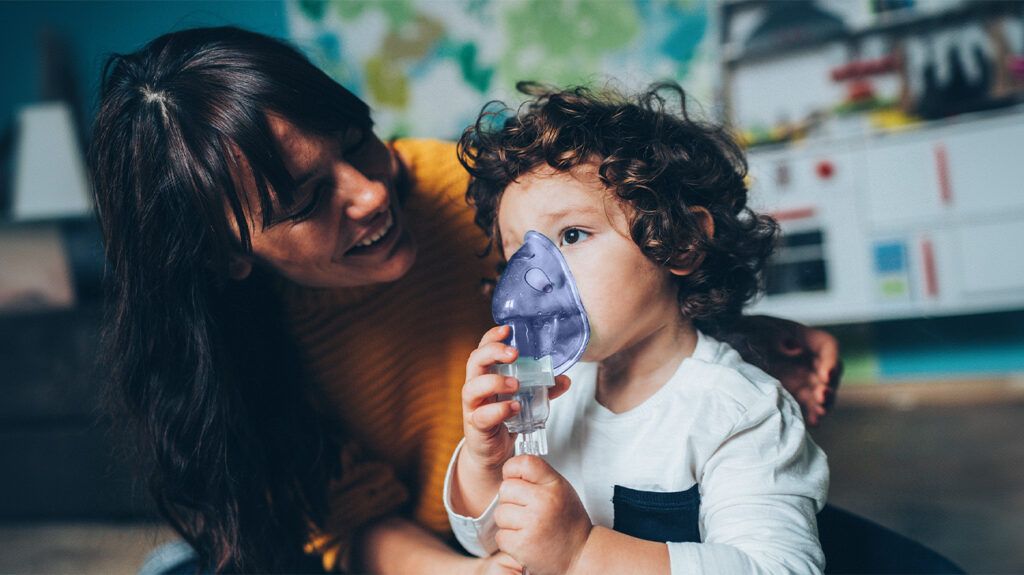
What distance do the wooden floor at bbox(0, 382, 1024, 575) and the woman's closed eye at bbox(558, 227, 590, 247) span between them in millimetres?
223

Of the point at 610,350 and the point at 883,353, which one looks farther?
the point at 883,353

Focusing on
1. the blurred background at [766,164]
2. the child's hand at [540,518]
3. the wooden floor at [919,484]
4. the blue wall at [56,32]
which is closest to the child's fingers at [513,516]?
the child's hand at [540,518]

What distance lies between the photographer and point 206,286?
0.60 m

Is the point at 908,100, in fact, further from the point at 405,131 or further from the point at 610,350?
the point at 610,350

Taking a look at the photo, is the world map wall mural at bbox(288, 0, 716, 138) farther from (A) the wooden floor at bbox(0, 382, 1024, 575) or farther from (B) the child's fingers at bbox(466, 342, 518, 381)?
(B) the child's fingers at bbox(466, 342, 518, 381)

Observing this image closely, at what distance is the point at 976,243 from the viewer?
2152 millimetres

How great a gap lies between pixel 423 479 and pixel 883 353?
2.07m

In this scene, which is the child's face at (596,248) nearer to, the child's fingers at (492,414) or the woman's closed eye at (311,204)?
the child's fingers at (492,414)

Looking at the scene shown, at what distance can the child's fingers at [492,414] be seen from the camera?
1.39 ft

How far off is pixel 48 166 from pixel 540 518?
2.84m

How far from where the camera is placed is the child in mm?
419

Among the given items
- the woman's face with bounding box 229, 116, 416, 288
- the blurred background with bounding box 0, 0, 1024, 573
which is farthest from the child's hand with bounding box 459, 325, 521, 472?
the blurred background with bounding box 0, 0, 1024, 573

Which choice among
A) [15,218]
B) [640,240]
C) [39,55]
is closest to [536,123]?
[640,240]

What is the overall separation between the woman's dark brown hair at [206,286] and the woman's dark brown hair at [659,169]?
0.17m
